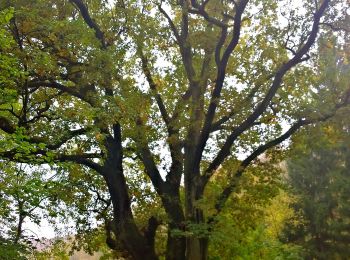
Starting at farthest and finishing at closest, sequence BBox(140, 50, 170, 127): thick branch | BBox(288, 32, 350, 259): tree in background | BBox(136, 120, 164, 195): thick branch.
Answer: BBox(288, 32, 350, 259): tree in background < BBox(140, 50, 170, 127): thick branch < BBox(136, 120, 164, 195): thick branch

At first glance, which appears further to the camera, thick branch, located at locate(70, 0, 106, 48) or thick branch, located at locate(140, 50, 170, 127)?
thick branch, located at locate(140, 50, 170, 127)

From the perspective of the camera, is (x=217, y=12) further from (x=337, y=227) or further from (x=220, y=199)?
(x=337, y=227)

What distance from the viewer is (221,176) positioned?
504 inches

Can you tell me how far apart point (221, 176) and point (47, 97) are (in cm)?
579

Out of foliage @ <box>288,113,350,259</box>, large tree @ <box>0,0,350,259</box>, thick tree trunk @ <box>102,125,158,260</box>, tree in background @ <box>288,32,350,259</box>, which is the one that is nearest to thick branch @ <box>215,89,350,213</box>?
large tree @ <box>0,0,350,259</box>

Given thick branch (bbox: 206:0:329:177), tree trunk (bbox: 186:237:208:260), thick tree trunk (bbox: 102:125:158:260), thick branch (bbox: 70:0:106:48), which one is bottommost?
tree trunk (bbox: 186:237:208:260)

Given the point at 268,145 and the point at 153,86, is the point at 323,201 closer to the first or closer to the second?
the point at 268,145

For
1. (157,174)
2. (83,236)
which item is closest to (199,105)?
(157,174)

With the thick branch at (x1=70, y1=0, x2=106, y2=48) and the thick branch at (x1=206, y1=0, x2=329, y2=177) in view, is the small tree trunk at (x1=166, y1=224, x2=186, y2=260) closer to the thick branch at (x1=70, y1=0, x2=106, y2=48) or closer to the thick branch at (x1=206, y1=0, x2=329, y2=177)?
the thick branch at (x1=206, y1=0, x2=329, y2=177)

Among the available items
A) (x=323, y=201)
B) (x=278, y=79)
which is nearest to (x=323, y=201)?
(x=323, y=201)

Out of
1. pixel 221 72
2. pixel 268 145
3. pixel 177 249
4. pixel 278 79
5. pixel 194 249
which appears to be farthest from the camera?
pixel 177 249

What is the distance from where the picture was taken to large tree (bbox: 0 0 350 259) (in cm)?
1009

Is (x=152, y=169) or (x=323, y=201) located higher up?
(x=323, y=201)

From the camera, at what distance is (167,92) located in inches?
537
